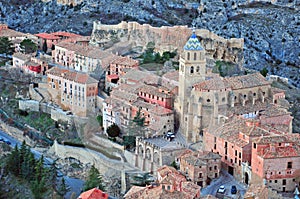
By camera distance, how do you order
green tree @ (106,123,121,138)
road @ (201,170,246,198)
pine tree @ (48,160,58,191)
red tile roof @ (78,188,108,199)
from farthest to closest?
1. green tree @ (106,123,121,138)
2. pine tree @ (48,160,58,191)
3. road @ (201,170,246,198)
4. red tile roof @ (78,188,108,199)

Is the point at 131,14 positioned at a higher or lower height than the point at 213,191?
higher

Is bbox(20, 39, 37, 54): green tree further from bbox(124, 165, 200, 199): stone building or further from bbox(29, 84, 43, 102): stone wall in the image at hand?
bbox(124, 165, 200, 199): stone building

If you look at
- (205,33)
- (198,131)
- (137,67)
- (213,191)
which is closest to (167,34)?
(205,33)

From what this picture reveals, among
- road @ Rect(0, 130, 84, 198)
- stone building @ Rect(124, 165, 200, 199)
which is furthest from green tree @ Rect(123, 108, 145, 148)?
stone building @ Rect(124, 165, 200, 199)

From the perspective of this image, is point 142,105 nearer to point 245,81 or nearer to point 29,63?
point 245,81

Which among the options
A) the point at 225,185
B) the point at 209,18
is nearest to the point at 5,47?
the point at 209,18

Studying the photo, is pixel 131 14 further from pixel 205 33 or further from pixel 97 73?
pixel 97 73
